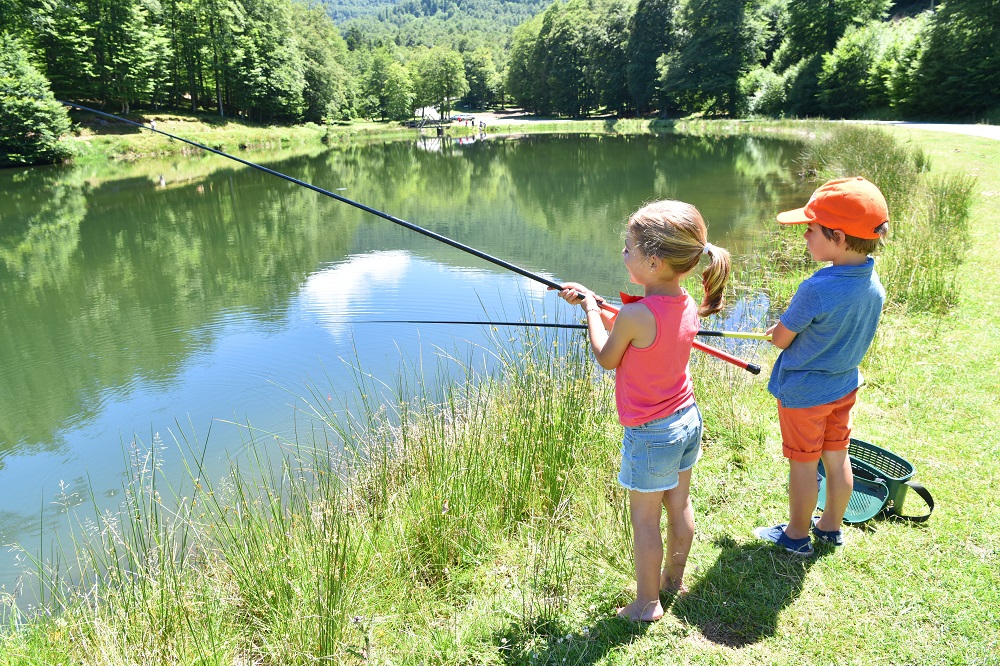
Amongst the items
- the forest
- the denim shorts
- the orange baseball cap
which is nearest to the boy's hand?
the orange baseball cap

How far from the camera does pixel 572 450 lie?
3.08 m

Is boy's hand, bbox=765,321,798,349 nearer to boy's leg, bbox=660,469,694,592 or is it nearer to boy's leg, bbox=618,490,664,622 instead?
boy's leg, bbox=660,469,694,592

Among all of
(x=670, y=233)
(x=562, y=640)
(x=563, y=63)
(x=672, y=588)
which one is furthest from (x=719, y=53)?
(x=562, y=640)

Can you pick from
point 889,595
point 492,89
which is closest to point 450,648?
point 889,595

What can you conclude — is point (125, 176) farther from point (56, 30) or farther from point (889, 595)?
point (889, 595)

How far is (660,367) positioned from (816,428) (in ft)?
2.36

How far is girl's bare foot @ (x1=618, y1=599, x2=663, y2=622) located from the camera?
2.06m

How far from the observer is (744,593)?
2182 millimetres

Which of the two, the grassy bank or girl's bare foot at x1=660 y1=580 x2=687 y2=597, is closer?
the grassy bank

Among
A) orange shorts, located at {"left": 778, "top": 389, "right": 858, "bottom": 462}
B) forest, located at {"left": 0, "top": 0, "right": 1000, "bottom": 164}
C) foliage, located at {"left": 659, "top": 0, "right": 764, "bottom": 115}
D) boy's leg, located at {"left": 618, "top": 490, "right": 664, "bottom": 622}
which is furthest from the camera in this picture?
foliage, located at {"left": 659, "top": 0, "right": 764, "bottom": 115}

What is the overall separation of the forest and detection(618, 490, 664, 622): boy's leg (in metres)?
27.9

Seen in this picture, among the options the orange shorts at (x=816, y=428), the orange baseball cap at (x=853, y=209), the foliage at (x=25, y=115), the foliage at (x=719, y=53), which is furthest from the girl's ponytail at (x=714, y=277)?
the foliage at (x=719, y=53)

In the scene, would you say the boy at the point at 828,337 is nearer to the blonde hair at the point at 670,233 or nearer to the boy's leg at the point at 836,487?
the boy's leg at the point at 836,487

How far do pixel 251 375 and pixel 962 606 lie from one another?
550cm
